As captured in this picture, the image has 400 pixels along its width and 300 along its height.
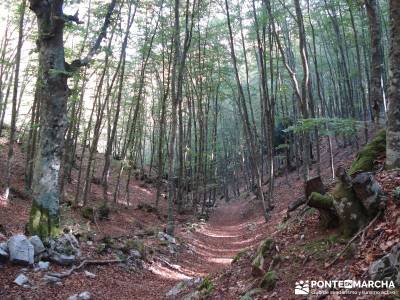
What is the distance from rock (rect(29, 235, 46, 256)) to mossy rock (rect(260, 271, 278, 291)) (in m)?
5.14

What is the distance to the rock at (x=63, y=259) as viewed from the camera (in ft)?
26.4

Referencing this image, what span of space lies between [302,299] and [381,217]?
145cm

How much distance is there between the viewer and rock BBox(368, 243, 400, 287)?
11.5 ft

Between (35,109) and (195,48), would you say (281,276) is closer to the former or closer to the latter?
(35,109)

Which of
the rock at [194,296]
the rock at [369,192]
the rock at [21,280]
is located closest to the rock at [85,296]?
the rock at [21,280]

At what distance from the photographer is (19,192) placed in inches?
582

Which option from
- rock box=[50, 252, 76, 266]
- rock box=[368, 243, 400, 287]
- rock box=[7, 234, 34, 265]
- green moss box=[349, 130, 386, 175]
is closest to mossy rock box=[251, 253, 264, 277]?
rock box=[368, 243, 400, 287]

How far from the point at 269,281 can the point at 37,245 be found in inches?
211

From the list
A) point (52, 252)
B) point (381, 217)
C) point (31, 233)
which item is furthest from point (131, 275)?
point (381, 217)

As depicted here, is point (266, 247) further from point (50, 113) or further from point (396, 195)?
point (50, 113)

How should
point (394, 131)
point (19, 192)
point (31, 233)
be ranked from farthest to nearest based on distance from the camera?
point (19, 192) → point (31, 233) → point (394, 131)

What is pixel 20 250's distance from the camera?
7453 millimetres

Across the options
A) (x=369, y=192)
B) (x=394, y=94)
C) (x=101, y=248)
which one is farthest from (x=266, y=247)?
(x=101, y=248)

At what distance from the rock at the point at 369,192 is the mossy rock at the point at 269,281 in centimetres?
155
